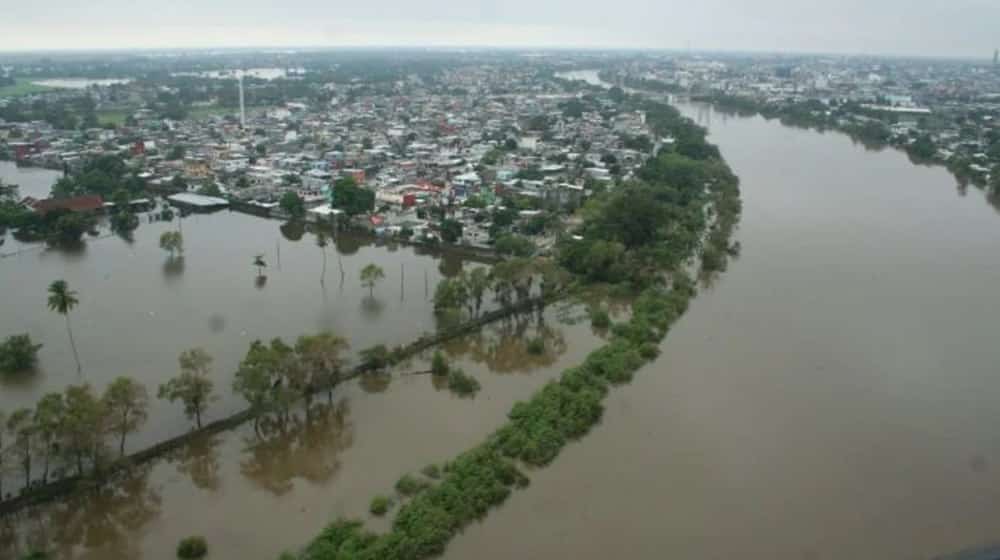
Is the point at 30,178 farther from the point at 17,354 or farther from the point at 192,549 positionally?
the point at 192,549

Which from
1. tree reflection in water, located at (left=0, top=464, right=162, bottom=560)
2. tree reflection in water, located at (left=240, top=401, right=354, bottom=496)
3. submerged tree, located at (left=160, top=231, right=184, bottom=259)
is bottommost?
tree reflection in water, located at (left=0, top=464, right=162, bottom=560)

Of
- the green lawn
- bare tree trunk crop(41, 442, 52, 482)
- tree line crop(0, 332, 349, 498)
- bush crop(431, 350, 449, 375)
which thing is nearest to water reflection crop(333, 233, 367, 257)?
bush crop(431, 350, 449, 375)

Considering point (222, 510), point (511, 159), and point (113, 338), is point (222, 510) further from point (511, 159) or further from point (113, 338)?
point (511, 159)

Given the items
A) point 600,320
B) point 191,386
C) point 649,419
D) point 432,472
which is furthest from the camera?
point 600,320

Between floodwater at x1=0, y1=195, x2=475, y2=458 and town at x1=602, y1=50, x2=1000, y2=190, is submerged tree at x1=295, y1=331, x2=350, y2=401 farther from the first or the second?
town at x1=602, y1=50, x2=1000, y2=190

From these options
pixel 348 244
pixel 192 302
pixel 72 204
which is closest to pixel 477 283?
pixel 192 302

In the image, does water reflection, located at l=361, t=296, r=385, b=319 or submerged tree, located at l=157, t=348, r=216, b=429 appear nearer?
submerged tree, located at l=157, t=348, r=216, b=429

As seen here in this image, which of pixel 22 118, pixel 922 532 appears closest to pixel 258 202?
pixel 922 532
